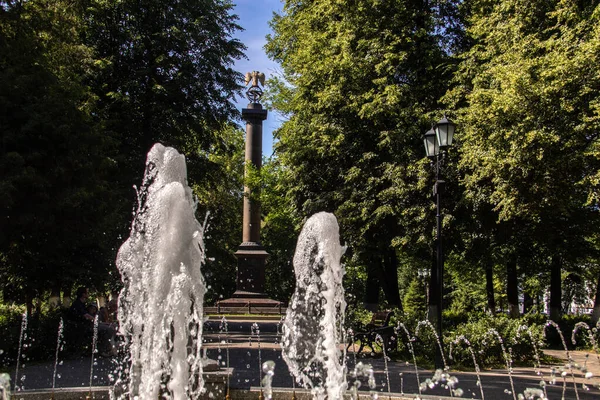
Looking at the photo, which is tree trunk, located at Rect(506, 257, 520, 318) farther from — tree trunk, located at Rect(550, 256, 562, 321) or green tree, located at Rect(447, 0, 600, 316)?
green tree, located at Rect(447, 0, 600, 316)

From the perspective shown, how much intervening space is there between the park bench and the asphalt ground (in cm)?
35

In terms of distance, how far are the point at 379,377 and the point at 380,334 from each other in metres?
2.89

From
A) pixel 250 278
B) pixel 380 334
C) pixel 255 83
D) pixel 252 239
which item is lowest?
pixel 380 334

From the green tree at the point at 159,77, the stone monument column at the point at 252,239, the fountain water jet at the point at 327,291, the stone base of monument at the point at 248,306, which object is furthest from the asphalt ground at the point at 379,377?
the stone monument column at the point at 252,239

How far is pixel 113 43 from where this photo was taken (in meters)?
21.9

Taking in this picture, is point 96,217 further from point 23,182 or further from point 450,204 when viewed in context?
point 450,204

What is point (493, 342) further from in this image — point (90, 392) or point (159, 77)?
point (159, 77)

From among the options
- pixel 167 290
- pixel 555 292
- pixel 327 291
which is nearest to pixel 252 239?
pixel 555 292

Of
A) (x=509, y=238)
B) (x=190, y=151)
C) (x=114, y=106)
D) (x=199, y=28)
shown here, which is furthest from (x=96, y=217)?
(x=509, y=238)

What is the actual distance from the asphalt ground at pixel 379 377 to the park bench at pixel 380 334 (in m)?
0.35

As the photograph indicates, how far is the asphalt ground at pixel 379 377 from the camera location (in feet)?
30.3

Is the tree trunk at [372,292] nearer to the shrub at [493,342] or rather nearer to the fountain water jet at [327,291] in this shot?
the shrub at [493,342]

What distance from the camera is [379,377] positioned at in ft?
34.8

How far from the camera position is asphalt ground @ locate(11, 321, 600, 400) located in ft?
30.3
